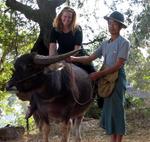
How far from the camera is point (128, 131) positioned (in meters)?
9.56

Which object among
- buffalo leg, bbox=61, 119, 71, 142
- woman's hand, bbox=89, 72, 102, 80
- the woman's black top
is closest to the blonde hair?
the woman's black top

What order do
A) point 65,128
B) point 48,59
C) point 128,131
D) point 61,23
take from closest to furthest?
point 48,59 < point 65,128 < point 61,23 < point 128,131

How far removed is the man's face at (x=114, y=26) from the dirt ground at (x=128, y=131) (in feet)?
11.8

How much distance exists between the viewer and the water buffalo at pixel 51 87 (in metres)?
5.00

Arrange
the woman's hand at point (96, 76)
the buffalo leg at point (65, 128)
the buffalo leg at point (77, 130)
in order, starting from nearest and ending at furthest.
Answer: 1. the woman's hand at point (96, 76)
2. the buffalo leg at point (65, 128)
3. the buffalo leg at point (77, 130)

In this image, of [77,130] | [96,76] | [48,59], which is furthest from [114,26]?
[77,130]

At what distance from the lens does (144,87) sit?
118ft

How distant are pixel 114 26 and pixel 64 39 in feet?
3.45

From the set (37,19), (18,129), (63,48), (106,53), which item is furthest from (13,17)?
(106,53)

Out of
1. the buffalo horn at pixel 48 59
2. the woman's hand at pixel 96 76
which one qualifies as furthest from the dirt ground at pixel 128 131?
the buffalo horn at pixel 48 59

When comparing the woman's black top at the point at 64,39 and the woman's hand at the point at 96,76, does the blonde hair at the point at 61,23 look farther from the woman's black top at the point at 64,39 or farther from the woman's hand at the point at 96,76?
the woman's hand at the point at 96,76

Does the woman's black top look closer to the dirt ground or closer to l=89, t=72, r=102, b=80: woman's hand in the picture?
l=89, t=72, r=102, b=80: woman's hand

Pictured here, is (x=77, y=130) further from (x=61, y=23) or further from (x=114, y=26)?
(x=114, y=26)

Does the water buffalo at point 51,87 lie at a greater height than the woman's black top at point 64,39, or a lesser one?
lesser
